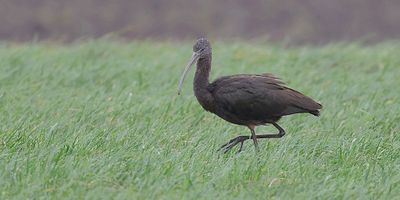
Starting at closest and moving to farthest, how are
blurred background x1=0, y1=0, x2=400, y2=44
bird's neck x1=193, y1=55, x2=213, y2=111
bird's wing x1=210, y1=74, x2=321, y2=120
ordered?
bird's wing x1=210, y1=74, x2=321, y2=120 → bird's neck x1=193, y1=55, x2=213, y2=111 → blurred background x1=0, y1=0, x2=400, y2=44

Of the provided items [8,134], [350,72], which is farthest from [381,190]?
[350,72]

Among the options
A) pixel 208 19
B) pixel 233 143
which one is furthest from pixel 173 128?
pixel 208 19

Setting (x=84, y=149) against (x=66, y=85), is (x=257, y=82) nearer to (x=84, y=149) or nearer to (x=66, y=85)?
(x=84, y=149)

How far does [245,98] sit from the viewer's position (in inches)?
307

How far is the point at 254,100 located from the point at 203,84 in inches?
15.4

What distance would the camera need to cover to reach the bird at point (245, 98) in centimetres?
781

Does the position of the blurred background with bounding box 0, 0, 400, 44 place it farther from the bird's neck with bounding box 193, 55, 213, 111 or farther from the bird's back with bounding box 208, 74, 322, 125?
the bird's back with bounding box 208, 74, 322, 125

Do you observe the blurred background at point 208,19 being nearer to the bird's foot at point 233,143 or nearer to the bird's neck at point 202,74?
the bird's neck at point 202,74

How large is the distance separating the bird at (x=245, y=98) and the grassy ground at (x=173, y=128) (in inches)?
8.1

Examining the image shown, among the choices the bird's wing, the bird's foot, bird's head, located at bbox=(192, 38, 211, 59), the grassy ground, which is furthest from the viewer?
bird's head, located at bbox=(192, 38, 211, 59)

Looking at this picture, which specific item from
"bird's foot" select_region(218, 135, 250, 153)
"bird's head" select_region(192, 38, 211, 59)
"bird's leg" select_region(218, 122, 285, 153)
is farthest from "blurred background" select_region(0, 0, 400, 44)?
"bird's foot" select_region(218, 135, 250, 153)

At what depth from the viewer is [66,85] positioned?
33.8 ft

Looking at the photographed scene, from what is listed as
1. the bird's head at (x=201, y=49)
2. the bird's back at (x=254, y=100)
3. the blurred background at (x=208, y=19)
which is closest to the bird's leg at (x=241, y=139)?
the bird's back at (x=254, y=100)

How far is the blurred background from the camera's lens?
1653 cm
